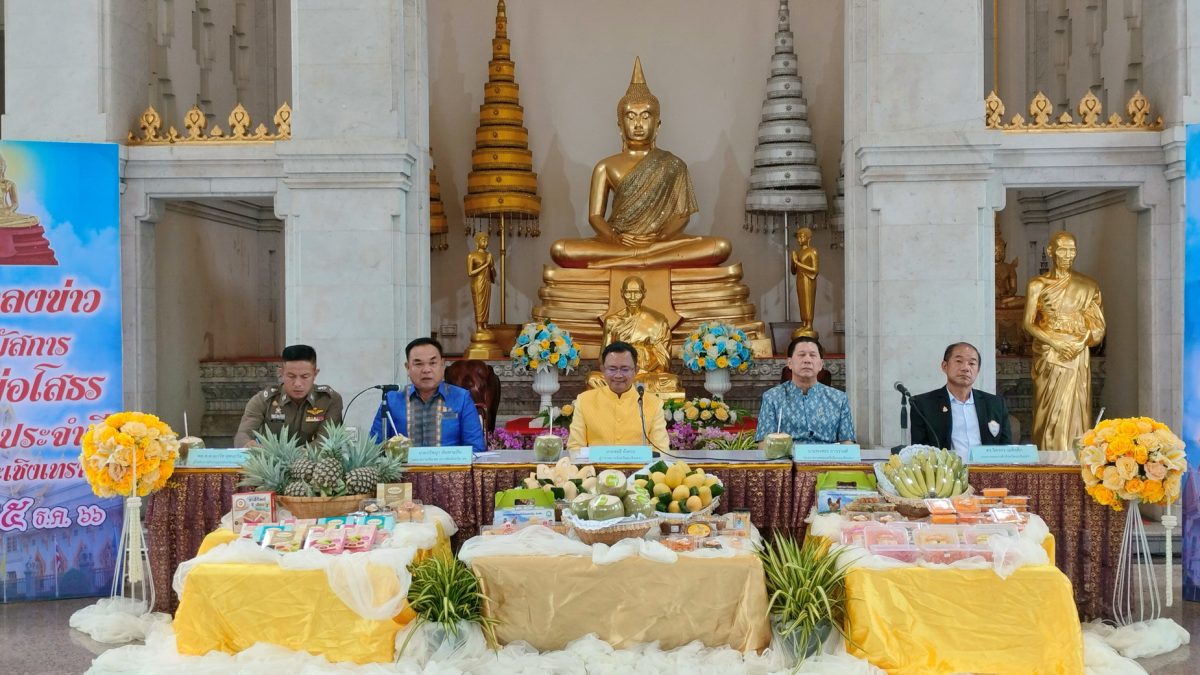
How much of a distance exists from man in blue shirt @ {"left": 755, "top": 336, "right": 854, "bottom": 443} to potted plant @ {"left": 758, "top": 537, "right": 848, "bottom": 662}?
1124mm

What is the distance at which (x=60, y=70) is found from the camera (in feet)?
22.1

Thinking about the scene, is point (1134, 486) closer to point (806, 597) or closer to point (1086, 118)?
point (806, 597)

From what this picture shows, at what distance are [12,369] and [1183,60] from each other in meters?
6.12

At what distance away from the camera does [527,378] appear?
8164 millimetres

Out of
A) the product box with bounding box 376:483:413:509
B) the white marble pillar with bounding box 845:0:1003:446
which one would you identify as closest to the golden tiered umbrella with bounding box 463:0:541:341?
the white marble pillar with bounding box 845:0:1003:446

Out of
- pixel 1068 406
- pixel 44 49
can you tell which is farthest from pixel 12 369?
pixel 1068 406

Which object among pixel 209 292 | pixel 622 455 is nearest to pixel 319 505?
pixel 622 455

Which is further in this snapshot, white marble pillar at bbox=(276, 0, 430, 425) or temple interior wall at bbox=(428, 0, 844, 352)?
temple interior wall at bbox=(428, 0, 844, 352)

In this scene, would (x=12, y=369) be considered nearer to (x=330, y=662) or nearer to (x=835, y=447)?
(x=330, y=662)

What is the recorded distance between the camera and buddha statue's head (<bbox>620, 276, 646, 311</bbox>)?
7.89m

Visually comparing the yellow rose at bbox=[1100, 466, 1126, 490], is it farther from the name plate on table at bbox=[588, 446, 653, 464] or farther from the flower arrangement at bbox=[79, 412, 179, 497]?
the flower arrangement at bbox=[79, 412, 179, 497]

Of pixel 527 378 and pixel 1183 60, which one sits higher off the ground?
pixel 1183 60

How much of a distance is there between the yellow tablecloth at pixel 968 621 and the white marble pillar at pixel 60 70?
512 centimetres

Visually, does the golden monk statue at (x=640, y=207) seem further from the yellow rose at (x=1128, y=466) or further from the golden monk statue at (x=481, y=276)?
the yellow rose at (x=1128, y=466)
